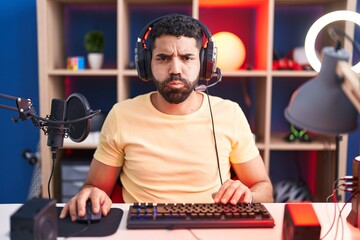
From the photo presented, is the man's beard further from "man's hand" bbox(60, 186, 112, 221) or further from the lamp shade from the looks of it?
the lamp shade

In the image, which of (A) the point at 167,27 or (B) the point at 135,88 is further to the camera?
(B) the point at 135,88

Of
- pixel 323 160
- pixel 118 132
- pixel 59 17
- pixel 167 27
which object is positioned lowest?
pixel 323 160

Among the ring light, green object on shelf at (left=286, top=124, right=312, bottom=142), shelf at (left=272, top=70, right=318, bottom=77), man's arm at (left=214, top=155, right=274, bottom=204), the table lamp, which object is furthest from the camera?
green object on shelf at (left=286, top=124, right=312, bottom=142)

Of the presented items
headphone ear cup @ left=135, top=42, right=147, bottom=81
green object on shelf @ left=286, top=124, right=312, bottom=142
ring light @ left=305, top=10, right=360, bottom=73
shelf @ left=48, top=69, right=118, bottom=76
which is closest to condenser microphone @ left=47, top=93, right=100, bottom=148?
headphone ear cup @ left=135, top=42, right=147, bottom=81

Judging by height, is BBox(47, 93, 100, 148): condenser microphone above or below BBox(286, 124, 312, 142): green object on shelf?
above

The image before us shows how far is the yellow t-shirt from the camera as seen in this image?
137cm

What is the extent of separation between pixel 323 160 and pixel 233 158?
1.23m

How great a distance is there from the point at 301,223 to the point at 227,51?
5.23 ft

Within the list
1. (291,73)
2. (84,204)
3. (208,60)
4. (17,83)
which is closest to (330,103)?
(84,204)

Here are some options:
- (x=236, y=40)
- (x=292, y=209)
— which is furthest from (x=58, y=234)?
(x=236, y=40)

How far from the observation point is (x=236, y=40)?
7.59 ft

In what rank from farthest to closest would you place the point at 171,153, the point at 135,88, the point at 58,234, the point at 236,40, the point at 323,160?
the point at 135,88, the point at 323,160, the point at 236,40, the point at 171,153, the point at 58,234

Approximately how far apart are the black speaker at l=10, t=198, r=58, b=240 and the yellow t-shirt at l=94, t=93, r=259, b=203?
0.59 meters

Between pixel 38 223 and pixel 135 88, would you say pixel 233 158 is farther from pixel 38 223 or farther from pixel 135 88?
pixel 135 88
